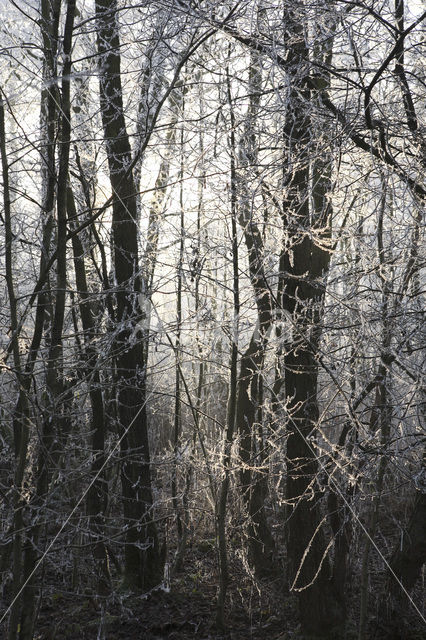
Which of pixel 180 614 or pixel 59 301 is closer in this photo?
pixel 59 301

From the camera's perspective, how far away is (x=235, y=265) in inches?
187

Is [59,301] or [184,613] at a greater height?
[59,301]

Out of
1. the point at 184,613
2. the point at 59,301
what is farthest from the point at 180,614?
the point at 59,301

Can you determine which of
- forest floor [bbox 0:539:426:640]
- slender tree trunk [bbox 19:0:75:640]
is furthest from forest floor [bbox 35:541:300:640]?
slender tree trunk [bbox 19:0:75:640]

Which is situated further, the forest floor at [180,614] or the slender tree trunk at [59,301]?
the forest floor at [180,614]

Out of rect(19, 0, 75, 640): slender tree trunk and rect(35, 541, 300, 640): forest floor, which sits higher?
rect(19, 0, 75, 640): slender tree trunk

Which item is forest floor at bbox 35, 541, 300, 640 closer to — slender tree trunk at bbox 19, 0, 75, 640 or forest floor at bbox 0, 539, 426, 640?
forest floor at bbox 0, 539, 426, 640

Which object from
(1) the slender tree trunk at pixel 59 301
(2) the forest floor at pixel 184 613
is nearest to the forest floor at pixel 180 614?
(2) the forest floor at pixel 184 613

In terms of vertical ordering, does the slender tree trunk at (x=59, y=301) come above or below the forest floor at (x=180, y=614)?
above

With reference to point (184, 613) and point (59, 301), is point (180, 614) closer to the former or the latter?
point (184, 613)

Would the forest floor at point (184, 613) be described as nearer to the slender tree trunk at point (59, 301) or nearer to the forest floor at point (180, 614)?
the forest floor at point (180, 614)

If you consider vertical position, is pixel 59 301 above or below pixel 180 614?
above

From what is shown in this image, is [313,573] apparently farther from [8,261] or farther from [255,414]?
[8,261]

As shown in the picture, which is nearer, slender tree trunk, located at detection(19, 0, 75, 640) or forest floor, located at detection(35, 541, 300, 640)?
slender tree trunk, located at detection(19, 0, 75, 640)
